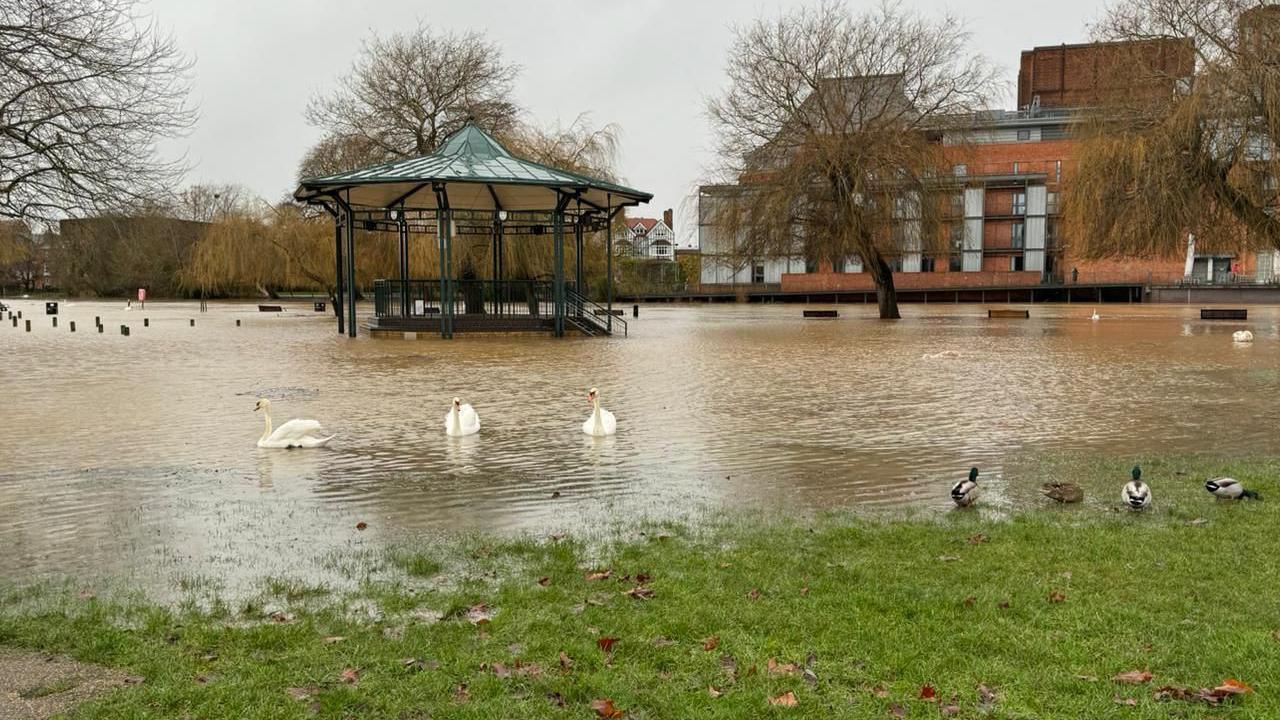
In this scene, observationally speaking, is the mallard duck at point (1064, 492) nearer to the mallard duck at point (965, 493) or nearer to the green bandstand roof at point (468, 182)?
the mallard duck at point (965, 493)

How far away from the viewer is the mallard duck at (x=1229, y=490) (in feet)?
23.4

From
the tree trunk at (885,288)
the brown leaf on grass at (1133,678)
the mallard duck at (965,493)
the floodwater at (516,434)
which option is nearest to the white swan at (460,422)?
the floodwater at (516,434)

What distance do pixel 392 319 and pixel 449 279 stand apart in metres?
3.09

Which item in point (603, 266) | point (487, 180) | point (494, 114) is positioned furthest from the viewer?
point (603, 266)

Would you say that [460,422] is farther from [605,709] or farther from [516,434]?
[605,709]

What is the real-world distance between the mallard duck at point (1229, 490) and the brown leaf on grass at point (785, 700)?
4.81 metres

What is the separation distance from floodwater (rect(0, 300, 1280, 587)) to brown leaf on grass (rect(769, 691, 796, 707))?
123 inches

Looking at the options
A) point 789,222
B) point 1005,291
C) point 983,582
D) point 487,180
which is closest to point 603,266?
point 789,222

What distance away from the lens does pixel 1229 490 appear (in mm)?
7117

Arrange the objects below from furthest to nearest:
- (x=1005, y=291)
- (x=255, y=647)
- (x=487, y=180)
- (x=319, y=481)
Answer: (x=1005, y=291), (x=487, y=180), (x=319, y=481), (x=255, y=647)

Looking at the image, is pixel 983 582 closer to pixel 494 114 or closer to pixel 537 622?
pixel 537 622

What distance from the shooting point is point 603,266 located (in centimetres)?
5216

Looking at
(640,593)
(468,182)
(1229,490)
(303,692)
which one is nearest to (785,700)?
(640,593)

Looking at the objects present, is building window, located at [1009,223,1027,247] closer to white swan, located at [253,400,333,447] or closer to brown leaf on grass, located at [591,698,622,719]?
white swan, located at [253,400,333,447]
